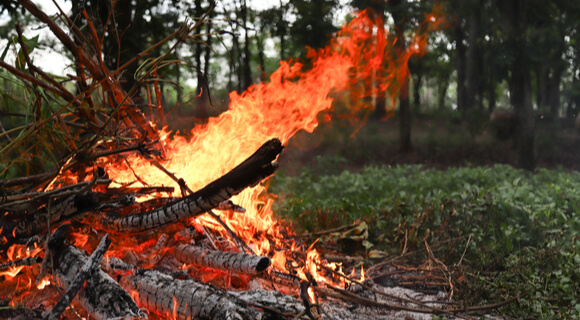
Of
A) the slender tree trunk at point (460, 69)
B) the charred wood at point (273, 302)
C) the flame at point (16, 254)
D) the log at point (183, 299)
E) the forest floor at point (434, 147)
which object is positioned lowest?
the forest floor at point (434, 147)

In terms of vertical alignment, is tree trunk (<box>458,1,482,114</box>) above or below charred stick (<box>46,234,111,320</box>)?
above

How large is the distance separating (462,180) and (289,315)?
6.69 metres

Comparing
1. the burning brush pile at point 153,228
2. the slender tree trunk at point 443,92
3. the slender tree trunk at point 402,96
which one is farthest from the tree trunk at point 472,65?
the burning brush pile at point 153,228

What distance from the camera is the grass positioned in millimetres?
3652

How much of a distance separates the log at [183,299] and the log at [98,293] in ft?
0.68

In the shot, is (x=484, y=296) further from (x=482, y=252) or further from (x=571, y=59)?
(x=571, y=59)

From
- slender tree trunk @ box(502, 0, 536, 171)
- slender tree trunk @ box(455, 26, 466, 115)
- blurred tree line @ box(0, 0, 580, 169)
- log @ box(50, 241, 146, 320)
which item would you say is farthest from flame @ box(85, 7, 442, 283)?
slender tree trunk @ box(455, 26, 466, 115)

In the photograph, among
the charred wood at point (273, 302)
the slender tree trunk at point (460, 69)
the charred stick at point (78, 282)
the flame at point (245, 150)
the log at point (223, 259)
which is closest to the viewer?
the charred stick at point (78, 282)

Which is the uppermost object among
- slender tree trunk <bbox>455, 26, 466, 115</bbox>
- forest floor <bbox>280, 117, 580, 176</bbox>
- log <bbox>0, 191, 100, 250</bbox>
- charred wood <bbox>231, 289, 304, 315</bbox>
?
slender tree trunk <bbox>455, 26, 466, 115</bbox>

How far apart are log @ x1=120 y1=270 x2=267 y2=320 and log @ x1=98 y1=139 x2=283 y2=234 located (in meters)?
0.40

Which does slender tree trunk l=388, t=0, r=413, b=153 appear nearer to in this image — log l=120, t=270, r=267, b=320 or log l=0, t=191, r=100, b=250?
log l=0, t=191, r=100, b=250

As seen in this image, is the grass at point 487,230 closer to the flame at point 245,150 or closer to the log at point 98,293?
the flame at point 245,150

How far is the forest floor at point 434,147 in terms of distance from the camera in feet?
45.1

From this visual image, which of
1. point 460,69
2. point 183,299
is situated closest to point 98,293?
point 183,299
